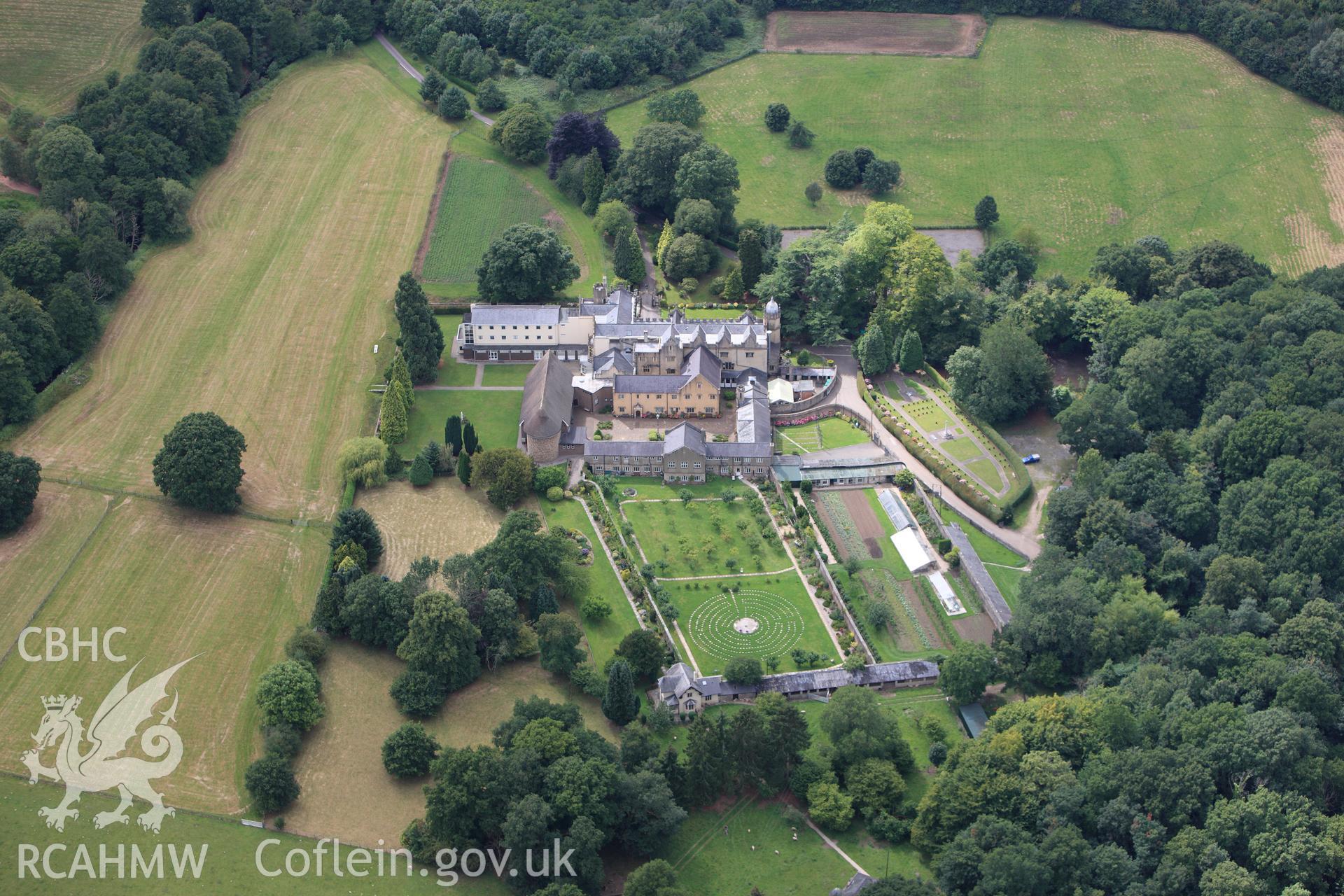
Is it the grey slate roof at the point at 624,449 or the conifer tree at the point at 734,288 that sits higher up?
the grey slate roof at the point at 624,449

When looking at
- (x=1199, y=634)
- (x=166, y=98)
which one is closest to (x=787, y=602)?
(x=1199, y=634)

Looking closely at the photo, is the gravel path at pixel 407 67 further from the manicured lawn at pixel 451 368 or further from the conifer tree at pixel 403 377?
the conifer tree at pixel 403 377

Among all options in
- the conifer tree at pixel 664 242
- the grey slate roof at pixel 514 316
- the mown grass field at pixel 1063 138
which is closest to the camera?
the grey slate roof at pixel 514 316

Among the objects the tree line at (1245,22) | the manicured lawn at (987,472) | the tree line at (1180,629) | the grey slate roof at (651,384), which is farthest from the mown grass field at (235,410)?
the tree line at (1245,22)

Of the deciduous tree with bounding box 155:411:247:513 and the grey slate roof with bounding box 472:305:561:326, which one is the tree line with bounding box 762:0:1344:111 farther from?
the deciduous tree with bounding box 155:411:247:513

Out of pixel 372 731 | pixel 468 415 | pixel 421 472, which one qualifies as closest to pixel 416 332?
pixel 468 415

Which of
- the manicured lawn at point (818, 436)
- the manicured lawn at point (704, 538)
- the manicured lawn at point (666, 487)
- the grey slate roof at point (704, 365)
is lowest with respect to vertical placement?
the manicured lawn at point (818, 436)

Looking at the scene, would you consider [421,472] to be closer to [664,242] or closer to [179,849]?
[179,849]

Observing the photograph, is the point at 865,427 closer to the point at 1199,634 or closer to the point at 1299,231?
the point at 1199,634
